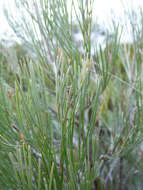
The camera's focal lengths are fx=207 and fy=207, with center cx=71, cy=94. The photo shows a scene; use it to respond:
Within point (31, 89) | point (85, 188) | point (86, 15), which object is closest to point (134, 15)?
point (86, 15)

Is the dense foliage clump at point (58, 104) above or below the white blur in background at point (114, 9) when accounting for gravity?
below

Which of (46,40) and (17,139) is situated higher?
(46,40)

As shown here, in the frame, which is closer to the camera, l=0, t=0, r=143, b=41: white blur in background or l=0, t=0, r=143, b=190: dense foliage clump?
l=0, t=0, r=143, b=190: dense foliage clump

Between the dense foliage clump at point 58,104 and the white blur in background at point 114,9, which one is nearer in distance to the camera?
the dense foliage clump at point 58,104

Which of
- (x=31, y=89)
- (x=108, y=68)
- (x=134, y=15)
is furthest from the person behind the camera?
(x=134, y=15)

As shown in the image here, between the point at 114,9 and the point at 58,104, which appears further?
the point at 114,9

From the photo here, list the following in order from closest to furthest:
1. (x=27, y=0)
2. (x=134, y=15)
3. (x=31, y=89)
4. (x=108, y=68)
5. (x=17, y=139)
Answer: (x=31, y=89), (x=17, y=139), (x=108, y=68), (x=27, y=0), (x=134, y=15)

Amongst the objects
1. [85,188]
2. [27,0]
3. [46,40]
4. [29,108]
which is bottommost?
[85,188]

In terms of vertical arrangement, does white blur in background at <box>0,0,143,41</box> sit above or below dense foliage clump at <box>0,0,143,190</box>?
above

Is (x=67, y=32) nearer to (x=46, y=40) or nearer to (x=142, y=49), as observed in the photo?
(x=46, y=40)

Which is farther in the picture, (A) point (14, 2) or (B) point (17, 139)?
(A) point (14, 2)

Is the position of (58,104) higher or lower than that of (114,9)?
lower
